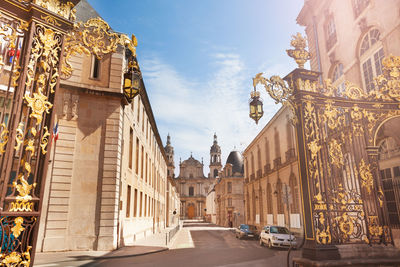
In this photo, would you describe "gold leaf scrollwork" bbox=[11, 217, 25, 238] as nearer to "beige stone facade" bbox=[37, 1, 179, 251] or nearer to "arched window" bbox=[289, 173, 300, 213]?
"beige stone facade" bbox=[37, 1, 179, 251]

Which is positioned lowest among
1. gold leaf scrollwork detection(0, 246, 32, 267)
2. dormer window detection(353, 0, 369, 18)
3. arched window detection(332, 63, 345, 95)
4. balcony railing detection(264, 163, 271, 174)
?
gold leaf scrollwork detection(0, 246, 32, 267)

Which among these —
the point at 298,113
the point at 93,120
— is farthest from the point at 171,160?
the point at 298,113

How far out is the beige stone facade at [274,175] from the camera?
Answer: 919 inches

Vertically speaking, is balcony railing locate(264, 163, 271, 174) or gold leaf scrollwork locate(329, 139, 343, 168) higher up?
balcony railing locate(264, 163, 271, 174)

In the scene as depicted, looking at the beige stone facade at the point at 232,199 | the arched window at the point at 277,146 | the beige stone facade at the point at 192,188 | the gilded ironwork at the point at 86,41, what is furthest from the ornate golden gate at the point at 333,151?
the beige stone facade at the point at 192,188

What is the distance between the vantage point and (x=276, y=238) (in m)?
17.5

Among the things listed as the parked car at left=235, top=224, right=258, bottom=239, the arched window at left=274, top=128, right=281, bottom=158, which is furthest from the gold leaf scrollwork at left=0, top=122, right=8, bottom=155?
the arched window at left=274, top=128, right=281, bottom=158

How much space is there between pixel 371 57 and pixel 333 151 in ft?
31.5

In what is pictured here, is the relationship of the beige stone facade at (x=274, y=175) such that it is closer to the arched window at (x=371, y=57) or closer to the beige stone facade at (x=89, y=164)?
the arched window at (x=371, y=57)

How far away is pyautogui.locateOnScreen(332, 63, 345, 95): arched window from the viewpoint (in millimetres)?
17469

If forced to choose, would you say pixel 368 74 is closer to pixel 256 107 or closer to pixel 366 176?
pixel 366 176

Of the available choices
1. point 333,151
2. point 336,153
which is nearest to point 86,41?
point 333,151

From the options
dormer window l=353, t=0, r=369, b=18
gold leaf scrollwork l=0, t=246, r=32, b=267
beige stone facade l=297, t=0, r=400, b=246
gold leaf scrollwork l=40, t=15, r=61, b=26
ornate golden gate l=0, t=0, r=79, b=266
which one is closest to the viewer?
gold leaf scrollwork l=0, t=246, r=32, b=267

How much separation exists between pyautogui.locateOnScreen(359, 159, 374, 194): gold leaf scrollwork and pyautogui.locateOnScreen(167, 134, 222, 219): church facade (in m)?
92.8
